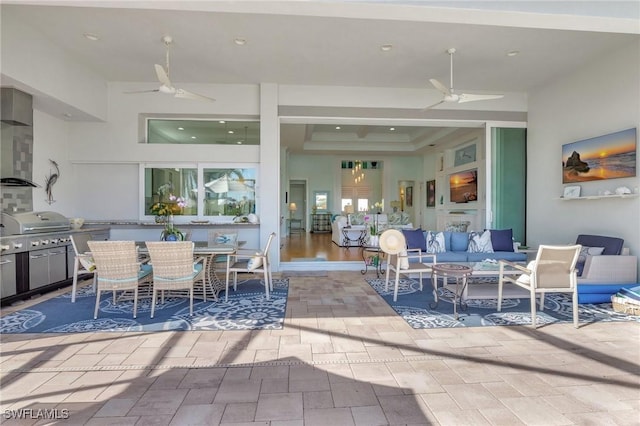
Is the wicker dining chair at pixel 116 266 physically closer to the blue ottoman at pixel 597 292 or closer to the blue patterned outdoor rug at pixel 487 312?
the blue patterned outdoor rug at pixel 487 312

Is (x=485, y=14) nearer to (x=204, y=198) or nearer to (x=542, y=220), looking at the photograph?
(x=542, y=220)

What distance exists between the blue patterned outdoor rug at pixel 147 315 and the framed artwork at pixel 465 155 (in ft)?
23.0

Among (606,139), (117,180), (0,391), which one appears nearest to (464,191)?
(606,139)

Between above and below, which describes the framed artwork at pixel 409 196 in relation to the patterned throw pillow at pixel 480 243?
above

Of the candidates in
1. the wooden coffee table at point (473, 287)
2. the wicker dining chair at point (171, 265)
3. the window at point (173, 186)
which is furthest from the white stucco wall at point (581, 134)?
the window at point (173, 186)

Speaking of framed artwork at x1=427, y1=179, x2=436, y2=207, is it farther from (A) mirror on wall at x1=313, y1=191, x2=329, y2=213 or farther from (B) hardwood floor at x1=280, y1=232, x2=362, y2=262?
(B) hardwood floor at x1=280, y1=232, x2=362, y2=262

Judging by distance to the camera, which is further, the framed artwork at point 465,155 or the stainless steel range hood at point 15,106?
the framed artwork at point 465,155

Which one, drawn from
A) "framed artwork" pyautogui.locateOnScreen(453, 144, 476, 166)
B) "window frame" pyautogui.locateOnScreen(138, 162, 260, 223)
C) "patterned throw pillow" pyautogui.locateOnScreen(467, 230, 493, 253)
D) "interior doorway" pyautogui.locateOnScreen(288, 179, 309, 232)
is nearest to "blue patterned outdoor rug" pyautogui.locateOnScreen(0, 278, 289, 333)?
"window frame" pyautogui.locateOnScreen(138, 162, 260, 223)

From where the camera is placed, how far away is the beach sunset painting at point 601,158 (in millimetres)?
4613

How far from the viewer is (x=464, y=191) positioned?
948cm

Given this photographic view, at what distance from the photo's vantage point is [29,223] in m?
4.46

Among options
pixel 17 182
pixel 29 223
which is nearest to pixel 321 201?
pixel 17 182

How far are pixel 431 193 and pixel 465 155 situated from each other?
3233 millimetres

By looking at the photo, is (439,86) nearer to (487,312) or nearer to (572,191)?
(487,312)
